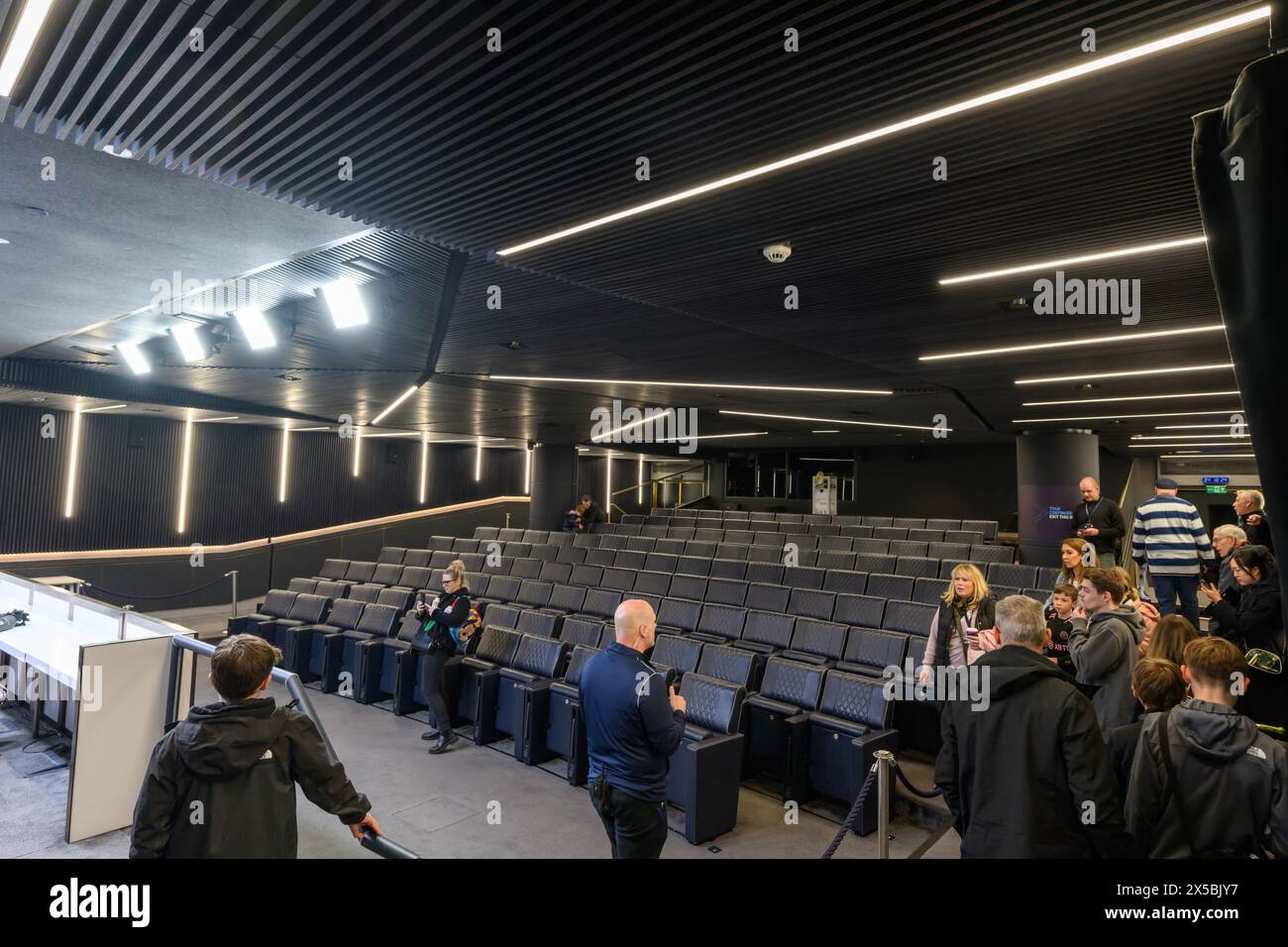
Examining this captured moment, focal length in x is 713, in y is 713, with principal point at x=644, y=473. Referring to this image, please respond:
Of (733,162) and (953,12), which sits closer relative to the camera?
(953,12)

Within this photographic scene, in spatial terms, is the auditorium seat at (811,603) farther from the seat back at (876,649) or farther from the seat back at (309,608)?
the seat back at (309,608)

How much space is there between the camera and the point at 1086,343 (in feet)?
20.9

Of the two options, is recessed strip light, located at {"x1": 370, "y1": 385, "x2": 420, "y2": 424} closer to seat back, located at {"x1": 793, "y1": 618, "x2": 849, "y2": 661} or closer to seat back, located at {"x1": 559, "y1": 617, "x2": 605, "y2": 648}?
seat back, located at {"x1": 559, "y1": 617, "x2": 605, "y2": 648}

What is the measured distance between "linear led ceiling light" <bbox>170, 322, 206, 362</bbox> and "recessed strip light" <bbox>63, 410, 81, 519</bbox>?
8.28m

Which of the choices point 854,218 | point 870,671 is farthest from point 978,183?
point 870,671

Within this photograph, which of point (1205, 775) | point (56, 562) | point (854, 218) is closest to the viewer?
point (1205, 775)

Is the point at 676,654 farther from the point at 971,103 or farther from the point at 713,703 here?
the point at 971,103

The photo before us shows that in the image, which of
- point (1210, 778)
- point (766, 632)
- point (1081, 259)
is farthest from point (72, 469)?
point (1210, 778)

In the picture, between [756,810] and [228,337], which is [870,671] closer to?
[756,810]

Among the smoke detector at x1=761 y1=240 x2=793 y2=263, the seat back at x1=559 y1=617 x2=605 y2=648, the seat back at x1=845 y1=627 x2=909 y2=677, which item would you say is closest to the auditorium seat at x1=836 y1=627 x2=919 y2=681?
the seat back at x1=845 y1=627 x2=909 y2=677

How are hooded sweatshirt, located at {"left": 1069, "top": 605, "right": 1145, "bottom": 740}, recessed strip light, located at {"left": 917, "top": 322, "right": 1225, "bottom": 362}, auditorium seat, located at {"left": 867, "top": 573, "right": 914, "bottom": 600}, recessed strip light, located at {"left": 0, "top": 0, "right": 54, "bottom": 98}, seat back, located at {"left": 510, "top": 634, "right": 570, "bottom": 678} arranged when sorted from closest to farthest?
1. recessed strip light, located at {"left": 0, "top": 0, "right": 54, "bottom": 98}
2. hooded sweatshirt, located at {"left": 1069, "top": 605, "right": 1145, "bottom": 740}
3. recessed strip light, located at {"left": 917, "top": 322, "right": 1225, "bottom": 362}
4. seat back, located at {"left": 510, "top": 634, "right": 570, "bottom": 678}
5. auditorium seat, located at {"left": 867, "top": 573, "right": 914, "bottom": 600}

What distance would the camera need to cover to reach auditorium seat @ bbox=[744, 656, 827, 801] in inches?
203

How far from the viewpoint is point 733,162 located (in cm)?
327

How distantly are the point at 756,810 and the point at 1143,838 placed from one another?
2.99 meters
